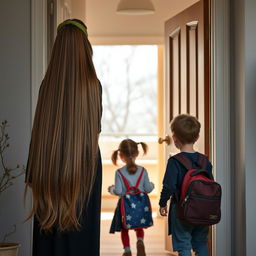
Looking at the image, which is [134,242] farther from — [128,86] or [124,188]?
[128,86]

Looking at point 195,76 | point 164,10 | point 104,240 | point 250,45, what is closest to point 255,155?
point 250,45

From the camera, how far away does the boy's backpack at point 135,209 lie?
4.89m

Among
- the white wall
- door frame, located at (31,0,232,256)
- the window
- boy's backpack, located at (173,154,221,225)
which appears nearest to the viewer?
boy's backpack, located at (173,154,221,225)

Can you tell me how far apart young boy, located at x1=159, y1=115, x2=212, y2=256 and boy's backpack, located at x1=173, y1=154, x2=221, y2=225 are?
0.08 meters

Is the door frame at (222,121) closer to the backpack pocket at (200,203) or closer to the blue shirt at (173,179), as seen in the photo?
the blue shirt at (173,179)

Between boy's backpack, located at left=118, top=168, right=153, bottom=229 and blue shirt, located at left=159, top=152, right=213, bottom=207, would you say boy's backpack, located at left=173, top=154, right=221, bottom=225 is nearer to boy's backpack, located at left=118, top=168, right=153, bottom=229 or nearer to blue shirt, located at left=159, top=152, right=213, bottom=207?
blue shirt, located at left=159, top=152, right=213, bottom=207

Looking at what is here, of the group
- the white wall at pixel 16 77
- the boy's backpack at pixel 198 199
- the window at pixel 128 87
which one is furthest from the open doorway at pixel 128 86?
the boy's backpack at pixel 198 199

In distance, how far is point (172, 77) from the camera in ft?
17.6

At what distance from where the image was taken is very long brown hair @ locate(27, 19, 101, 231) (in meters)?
2.72

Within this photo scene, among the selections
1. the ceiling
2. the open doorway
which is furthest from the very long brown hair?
the open doorway

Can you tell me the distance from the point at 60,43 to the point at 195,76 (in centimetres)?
210

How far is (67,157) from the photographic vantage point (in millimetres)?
2709

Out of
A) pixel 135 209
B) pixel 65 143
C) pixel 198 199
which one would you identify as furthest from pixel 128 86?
pixel 65 143

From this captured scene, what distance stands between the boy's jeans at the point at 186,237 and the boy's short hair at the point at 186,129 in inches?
17.2
